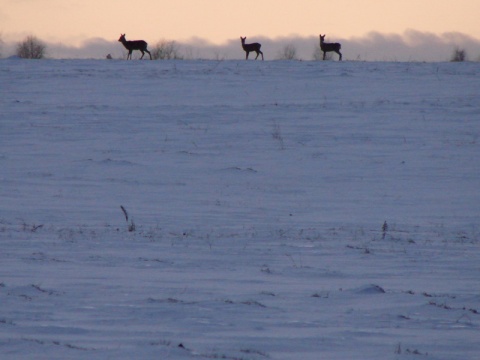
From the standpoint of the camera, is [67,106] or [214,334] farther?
[67,106]

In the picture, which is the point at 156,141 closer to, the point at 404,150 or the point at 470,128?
the point at 404,150

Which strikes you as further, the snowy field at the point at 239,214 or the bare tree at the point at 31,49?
the bare tree at the point at 31,49

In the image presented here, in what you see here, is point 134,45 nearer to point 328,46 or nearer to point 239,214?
point 328,46

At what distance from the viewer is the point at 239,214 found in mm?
12938

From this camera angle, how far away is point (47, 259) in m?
8.71

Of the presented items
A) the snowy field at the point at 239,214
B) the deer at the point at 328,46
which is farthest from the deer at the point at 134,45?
the deer at the point at 328,46

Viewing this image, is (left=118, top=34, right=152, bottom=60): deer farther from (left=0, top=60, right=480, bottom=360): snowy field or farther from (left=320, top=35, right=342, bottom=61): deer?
(left=320, top=35, right=342, bottom=61): deer

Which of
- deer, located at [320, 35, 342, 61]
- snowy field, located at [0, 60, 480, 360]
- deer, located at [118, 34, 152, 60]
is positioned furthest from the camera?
deer, located at [320, 35, 342, 61]

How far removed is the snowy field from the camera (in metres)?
5.92

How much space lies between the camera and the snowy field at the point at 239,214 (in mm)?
5922

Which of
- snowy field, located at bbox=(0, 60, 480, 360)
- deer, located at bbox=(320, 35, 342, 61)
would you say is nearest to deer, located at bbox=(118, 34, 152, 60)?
snowy field, located at bbox=(0, 60, 480, 360)

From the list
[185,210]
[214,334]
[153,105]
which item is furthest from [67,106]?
[214,334]

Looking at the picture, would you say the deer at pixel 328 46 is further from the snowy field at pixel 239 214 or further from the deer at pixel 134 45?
the deer at pixel 134 45

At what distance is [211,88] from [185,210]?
15834mm
